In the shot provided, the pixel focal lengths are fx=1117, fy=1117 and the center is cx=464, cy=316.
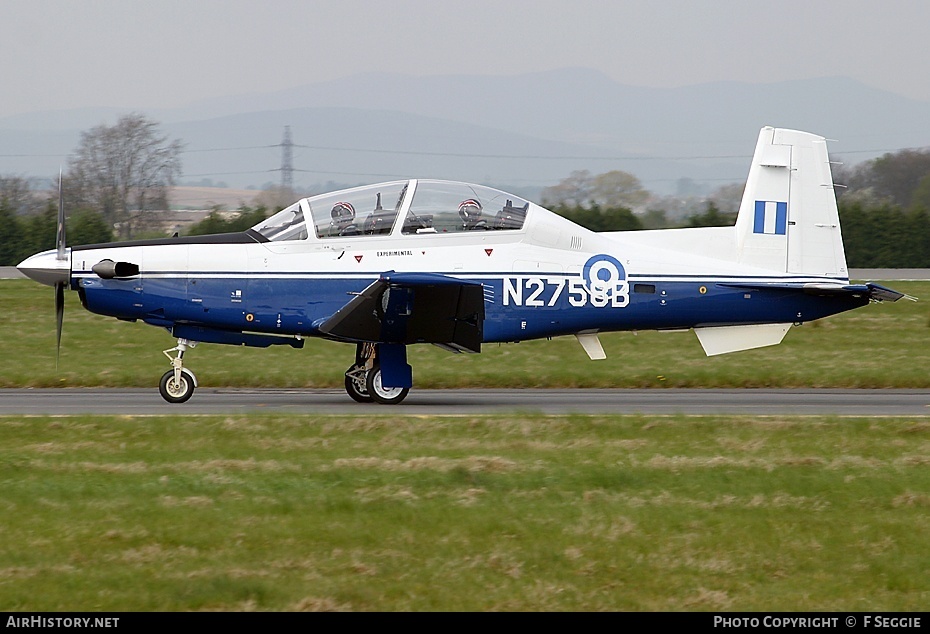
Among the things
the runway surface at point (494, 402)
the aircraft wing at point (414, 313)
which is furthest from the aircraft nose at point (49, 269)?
the aircraft wing at point (414, 313)

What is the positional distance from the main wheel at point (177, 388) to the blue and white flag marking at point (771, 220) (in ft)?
24.2

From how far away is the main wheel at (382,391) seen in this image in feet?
44.4

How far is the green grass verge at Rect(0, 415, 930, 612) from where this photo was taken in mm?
5891

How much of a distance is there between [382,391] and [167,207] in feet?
106

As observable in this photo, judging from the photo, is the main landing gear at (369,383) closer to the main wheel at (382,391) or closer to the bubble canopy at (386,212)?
the main wheel at (382,391)

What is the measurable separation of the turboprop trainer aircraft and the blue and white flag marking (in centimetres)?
55

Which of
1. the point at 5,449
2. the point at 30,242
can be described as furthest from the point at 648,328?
the point at 30,242

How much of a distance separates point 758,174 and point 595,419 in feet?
16.8

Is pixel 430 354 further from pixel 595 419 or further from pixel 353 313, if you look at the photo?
pixel 595 419

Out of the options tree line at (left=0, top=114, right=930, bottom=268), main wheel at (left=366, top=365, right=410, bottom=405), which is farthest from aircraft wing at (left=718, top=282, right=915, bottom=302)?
tree line at (left=0, top=114, right=930, bottom=268)

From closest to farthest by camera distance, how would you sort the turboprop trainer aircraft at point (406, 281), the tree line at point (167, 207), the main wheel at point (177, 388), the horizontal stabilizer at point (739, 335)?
the turboprop trainer aircraft at point (406, 281) → the main wheel at point (177, 388) → the horizontal stabilizer at point (739, 335) → the tree line at point (167, 207)

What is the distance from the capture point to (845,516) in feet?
24.7

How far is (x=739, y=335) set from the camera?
14.4m

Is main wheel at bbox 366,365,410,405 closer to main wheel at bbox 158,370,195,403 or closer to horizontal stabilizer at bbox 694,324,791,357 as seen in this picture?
main wheel at bbox 158,370,195,403
